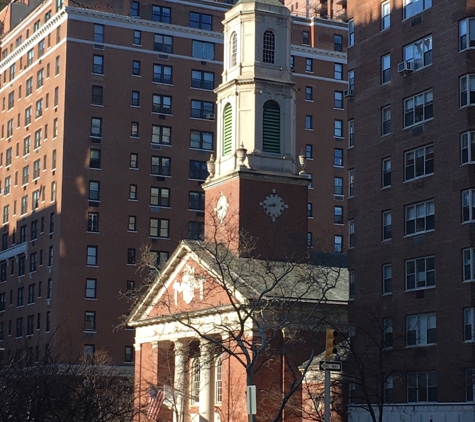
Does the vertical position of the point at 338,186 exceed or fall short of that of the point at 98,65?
it falls short

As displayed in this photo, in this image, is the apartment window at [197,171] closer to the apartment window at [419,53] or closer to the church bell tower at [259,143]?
the church bell tower at [259,143]

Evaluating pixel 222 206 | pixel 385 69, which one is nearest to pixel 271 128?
pixel 222 206

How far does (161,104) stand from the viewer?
340 feet

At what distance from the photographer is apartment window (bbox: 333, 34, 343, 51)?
114312 mm

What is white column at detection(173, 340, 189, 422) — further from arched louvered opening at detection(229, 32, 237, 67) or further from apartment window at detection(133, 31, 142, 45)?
apartment window at detection(133, 31, 142, 45)

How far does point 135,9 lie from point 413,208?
174 ft

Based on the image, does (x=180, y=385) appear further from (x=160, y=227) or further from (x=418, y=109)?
(x=160, y=227)

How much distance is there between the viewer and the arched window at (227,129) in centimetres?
7638

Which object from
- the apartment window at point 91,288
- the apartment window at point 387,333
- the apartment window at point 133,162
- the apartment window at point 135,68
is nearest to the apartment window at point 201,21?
the apartment window at point 135,68

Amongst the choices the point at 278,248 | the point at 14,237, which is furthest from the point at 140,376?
the point at 14,237

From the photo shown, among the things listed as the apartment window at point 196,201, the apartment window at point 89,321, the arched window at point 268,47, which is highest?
the arched window at point 268,47

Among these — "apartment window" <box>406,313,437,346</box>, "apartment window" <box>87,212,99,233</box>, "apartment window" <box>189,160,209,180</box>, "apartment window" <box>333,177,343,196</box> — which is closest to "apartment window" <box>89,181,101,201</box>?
"apartment window" <box>87,212,99,233</box>

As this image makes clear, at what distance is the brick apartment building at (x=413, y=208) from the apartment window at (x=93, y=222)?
131 ft

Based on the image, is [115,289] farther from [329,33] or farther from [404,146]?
[404,146]
